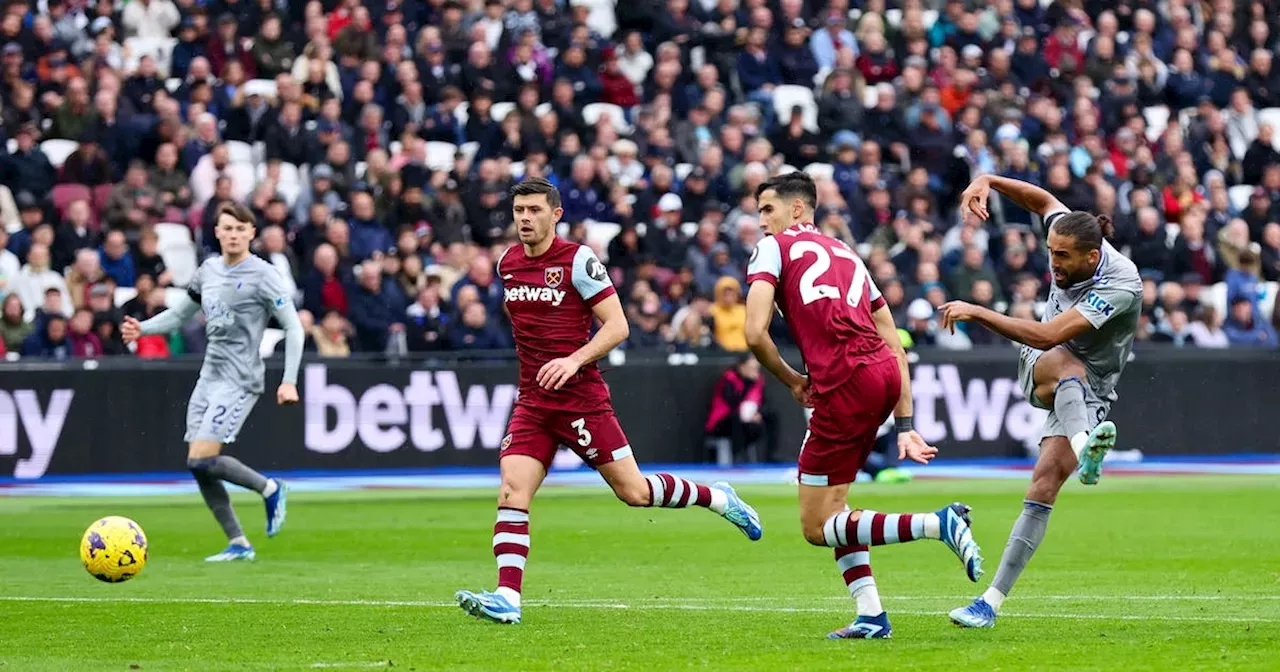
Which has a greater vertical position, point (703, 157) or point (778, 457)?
point (703, 157)

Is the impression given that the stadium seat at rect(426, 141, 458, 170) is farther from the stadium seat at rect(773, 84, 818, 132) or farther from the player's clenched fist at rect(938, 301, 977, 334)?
the player's clenched fist at rect(938, 301, 977, 334)

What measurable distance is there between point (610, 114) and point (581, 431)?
17.4 meters

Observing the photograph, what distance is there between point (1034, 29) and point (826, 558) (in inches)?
778

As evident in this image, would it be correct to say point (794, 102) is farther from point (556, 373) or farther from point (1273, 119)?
point (556, 373)

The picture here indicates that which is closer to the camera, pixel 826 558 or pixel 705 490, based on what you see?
A: pixel 705 490

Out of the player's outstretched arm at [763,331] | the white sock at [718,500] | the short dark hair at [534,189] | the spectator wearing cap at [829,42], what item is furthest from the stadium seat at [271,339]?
the player's outstretched arm at [763,331]

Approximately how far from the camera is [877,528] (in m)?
9.09

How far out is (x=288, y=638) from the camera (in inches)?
369

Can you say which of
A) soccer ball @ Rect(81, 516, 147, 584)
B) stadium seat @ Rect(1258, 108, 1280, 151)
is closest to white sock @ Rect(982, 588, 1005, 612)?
soccer ball @ Rect(81, 516, 147, 584)


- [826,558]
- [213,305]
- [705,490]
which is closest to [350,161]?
[213,305]

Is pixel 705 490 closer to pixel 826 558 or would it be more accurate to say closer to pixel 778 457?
pixel 826 558

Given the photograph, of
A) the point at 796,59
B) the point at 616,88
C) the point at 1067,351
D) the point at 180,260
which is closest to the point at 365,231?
the point at 180,260

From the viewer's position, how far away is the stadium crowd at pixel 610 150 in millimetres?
23484

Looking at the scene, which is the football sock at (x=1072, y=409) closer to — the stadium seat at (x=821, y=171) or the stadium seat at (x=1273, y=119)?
the stadium seat at (x=821, y=171)
